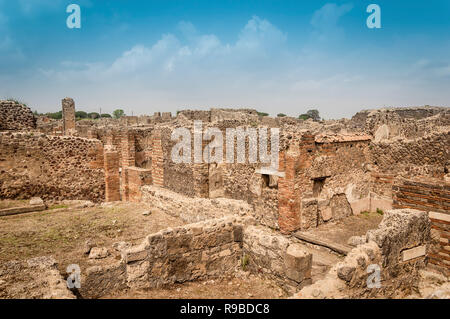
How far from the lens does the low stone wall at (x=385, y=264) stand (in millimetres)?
3746

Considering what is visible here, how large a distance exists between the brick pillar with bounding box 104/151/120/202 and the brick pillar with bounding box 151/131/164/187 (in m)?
1.57

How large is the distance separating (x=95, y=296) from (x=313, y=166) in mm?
6339

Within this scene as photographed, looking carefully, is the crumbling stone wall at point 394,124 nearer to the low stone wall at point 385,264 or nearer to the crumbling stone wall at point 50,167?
the low stone wall at point 385,264

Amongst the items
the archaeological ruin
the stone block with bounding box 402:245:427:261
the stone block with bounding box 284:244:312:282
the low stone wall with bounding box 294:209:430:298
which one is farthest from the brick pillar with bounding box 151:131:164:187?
the stone block with bounding box 402:245:427:261

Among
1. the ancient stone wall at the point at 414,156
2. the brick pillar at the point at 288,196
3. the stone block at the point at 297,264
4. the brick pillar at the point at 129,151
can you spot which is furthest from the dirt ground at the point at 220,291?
the brick pillar at the point at 129,151

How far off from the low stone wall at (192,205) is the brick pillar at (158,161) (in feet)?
1.61

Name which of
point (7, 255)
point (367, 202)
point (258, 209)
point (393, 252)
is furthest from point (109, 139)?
point (393, 252)

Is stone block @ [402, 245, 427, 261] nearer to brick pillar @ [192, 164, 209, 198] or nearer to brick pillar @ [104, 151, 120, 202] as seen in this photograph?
brick pillar @ [192, 164, 209, 198]

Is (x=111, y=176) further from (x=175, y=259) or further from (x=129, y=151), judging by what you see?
(x=175, y=259)

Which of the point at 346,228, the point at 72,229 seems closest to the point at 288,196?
the point at 346,228

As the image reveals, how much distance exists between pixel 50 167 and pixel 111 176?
2015mm

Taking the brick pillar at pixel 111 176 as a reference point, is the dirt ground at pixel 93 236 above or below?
below

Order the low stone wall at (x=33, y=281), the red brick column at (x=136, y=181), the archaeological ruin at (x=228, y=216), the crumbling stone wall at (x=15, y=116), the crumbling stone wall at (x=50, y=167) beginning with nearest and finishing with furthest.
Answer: the low stone wall at (x=33, y=281), the archaeological ruin at (x=228, y=216), the crumbling stone wall at (x=50, y=167), the red brick column at (x=136, y=181), the crumbling stone wall at (x=15, y=116)
